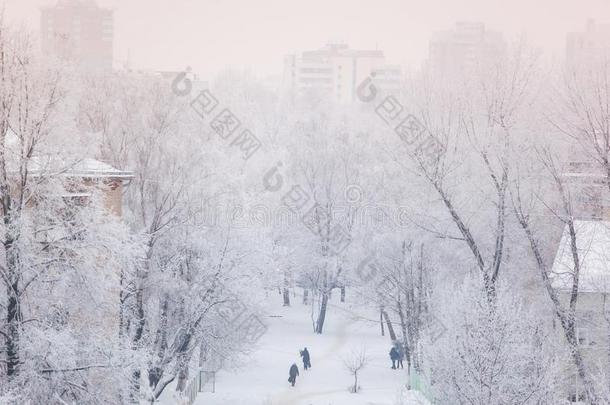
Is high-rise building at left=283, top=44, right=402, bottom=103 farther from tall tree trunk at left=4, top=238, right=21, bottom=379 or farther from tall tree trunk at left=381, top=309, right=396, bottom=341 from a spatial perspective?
tall tree trunk at left=4, top=238, right=21, bottom=379

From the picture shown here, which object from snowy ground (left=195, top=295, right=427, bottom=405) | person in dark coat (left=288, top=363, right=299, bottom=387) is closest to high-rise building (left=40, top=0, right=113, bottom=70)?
snowy ground (left=195, top=295, right=427, bottom=405)

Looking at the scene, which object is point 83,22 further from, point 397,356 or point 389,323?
point 397,356

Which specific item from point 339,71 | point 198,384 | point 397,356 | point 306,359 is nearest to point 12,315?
point 198,384

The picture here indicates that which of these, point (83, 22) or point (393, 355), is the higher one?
point (83, 22)

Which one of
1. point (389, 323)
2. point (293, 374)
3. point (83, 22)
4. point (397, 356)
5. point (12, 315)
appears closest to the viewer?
point (12, 315)

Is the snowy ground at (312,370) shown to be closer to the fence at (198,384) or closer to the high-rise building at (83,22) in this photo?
the fence at (198,384)

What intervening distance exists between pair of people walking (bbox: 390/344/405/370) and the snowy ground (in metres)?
0.40

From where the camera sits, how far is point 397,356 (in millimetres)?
31922

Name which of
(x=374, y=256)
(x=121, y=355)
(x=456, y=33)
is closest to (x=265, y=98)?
(x=374, y=256)

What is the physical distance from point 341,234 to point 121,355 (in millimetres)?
27732

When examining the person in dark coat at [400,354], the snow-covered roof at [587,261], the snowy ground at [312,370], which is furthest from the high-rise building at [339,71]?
the snow-covered roof at [587,261]

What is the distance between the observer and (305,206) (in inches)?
1687

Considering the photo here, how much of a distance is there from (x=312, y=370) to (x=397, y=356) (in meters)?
3.55

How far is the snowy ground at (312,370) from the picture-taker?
2617cm
